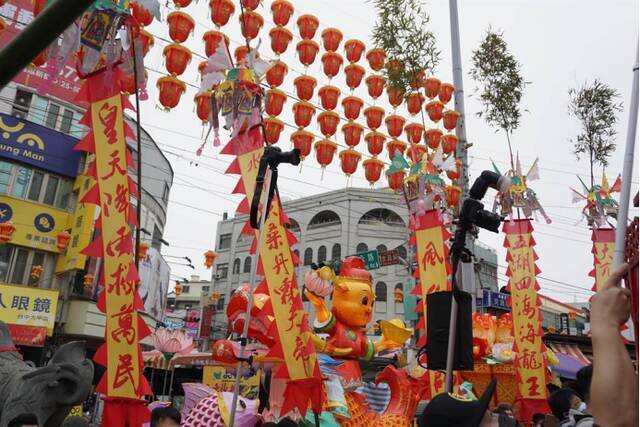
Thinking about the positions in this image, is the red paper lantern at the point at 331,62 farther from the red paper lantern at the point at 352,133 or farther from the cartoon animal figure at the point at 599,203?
the cartoon animal figure at the point at 599,203

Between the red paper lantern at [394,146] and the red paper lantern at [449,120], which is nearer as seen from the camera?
the red paper lantern at [449,120]

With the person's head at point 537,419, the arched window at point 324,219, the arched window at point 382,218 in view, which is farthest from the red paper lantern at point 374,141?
the arched window at point 324,219

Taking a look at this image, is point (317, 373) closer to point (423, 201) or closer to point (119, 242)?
point (119, 242)

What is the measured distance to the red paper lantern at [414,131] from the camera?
45.3 feet

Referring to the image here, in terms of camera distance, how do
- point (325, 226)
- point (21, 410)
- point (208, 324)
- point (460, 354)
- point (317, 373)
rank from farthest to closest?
point (325, 226) → point (208, 324) → point (317, 373) → point (460, 354) → point (21, 410)

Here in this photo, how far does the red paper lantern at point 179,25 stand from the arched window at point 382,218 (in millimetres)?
26231

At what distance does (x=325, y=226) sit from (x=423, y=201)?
84.1 ft

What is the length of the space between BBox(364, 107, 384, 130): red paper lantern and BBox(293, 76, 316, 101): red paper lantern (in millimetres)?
1640

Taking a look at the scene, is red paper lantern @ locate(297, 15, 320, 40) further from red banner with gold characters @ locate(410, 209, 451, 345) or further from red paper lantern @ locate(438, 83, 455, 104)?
red banner with gold characters @ locate(410, 209, 451, 345)

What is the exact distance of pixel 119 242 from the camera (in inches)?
243

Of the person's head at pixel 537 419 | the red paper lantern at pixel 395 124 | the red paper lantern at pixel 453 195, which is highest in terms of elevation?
the red paper lantern at pixel 395 124

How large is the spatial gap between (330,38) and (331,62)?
0.55 m

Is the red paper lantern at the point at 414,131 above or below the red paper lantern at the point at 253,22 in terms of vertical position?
below

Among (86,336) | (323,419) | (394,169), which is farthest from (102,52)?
(86,336)
